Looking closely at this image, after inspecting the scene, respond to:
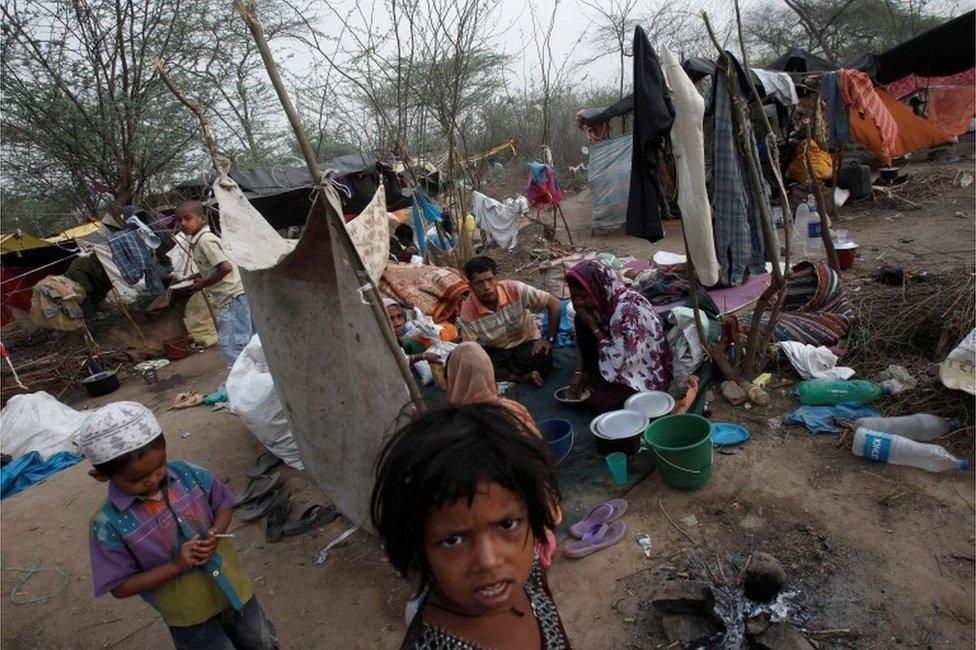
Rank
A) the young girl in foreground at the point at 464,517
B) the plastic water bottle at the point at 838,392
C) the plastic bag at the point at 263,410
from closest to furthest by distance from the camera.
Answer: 1. the young girl in foreground at the point at 464,517
2. the plastic water bottle at the point at 838,392
3. the plastic bag at the point at 263,410

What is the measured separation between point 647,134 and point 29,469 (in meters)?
5.67

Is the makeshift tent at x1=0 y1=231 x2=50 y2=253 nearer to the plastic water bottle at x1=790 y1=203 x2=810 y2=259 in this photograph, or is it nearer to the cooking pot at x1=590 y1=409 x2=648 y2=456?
the cooking pot at x1=590 y1=409 x2=648 y2=456

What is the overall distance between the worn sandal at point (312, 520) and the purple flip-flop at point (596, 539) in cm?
147

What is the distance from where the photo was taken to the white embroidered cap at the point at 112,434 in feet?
4.72

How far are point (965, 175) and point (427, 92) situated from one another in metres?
8.28

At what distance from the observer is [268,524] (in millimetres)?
3188

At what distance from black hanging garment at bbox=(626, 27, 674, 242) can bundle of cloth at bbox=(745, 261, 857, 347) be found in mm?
1435

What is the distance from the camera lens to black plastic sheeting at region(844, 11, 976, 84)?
23.6ft

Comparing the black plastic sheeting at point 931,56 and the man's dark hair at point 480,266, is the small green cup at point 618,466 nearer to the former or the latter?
the man's dark hair at point 480,266

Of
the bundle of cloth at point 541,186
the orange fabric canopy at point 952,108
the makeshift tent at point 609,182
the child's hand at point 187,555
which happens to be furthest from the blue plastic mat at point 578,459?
the orange fabric canopy at point 952,108

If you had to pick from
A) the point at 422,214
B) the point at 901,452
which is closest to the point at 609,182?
the point at 422,214

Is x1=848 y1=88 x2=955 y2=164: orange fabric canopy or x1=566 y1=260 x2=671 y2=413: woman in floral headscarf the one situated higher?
x1=848 y1=88 x2=955 y2=164: orange fabric canopy

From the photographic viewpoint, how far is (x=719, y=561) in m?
2.35

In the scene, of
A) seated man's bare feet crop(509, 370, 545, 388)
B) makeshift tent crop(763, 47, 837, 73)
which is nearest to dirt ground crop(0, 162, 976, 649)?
seated man's bare feet crop(509, 370, 545, 388)
